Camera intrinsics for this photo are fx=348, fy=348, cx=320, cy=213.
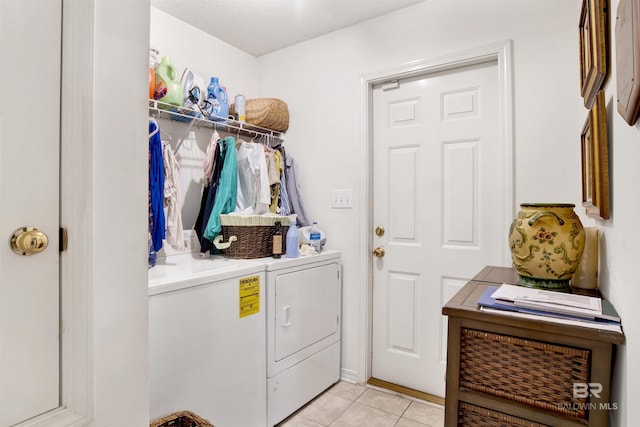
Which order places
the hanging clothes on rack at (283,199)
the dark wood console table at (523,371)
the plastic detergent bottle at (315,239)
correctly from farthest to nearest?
the hanging clothes on rack at (283,199) < the plastic detergent bottle at (315,239) < the dark wood console table at (523,371)

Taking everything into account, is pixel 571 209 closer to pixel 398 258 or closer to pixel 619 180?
pixel 619 180

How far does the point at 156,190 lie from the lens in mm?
1833

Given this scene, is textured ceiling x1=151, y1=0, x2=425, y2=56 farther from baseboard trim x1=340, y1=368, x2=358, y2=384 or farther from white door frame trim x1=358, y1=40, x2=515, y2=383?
baseboard trim x1=340, y1=368, x2=358, y2=384

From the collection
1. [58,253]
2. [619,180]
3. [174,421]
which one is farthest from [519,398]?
[174,421]

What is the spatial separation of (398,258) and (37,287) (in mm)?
2115

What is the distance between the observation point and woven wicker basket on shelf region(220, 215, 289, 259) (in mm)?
2109

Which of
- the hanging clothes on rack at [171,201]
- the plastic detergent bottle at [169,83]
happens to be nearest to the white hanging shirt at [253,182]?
the hanging clothes on rack at [171,201]

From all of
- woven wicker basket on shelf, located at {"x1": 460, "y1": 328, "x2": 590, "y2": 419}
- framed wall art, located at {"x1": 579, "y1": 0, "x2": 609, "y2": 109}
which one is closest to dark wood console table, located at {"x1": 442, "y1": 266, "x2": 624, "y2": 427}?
woven wicker basket on shelf, located at {"x1": 460, "y1": 328, "x2": 590, "y2": 419}

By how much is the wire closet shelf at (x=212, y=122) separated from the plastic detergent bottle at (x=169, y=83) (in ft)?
0.10

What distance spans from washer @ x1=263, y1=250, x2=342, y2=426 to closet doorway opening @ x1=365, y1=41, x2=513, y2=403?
0.27 metres

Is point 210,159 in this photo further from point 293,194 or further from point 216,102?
point 293,194

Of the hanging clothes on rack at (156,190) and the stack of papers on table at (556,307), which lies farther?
→ the hanging clothes on rack at (156,190)

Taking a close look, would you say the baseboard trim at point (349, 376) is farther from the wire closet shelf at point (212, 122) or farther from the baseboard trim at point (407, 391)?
the wire closet shelf at point (212, 122)

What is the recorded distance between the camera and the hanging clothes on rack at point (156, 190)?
183 cm
